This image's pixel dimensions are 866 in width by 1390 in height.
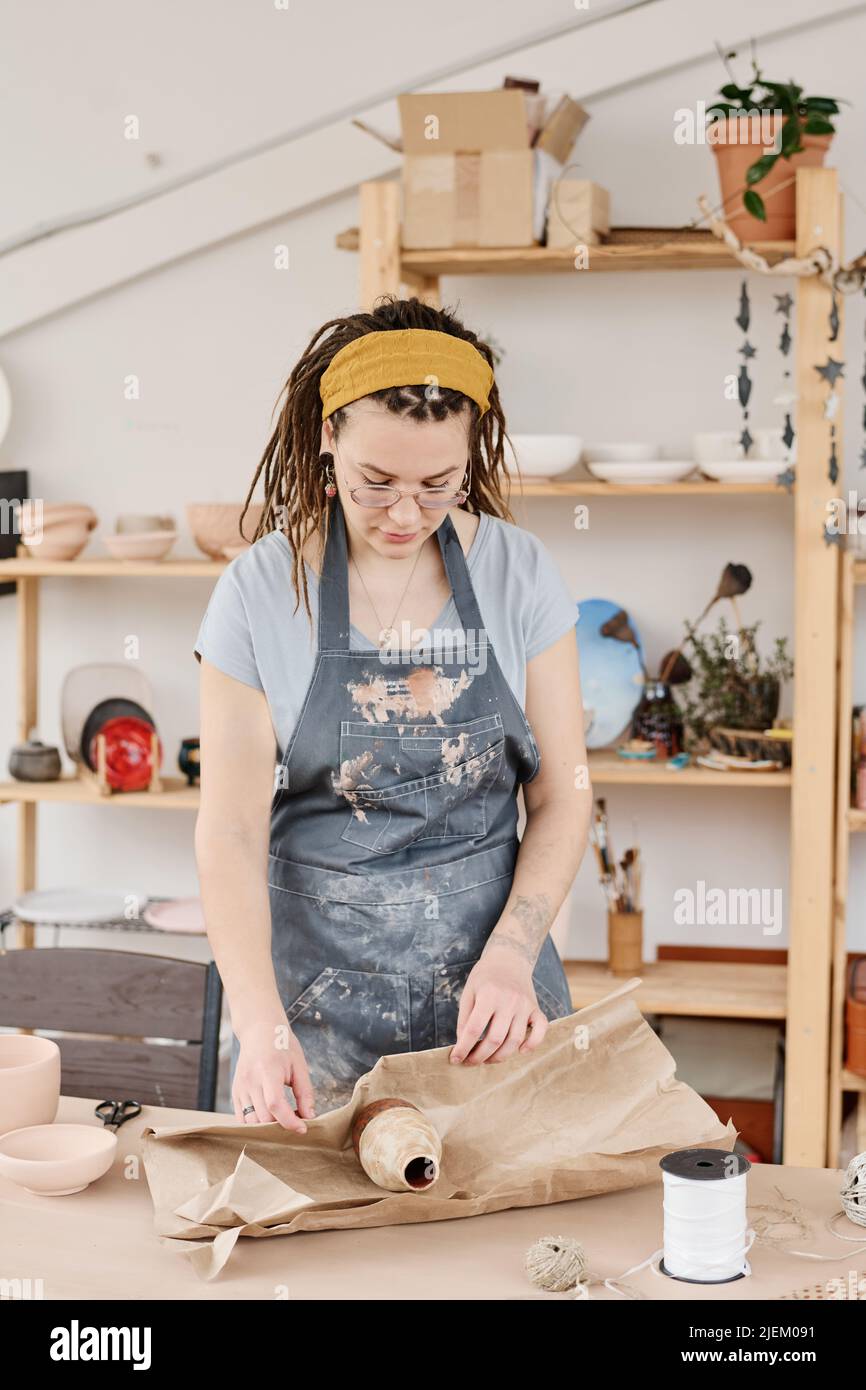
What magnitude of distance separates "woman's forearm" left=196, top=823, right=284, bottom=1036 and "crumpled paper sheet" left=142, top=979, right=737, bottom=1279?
163 millimetres

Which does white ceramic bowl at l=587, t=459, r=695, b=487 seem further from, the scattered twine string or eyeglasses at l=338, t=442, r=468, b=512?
the scattered twine string

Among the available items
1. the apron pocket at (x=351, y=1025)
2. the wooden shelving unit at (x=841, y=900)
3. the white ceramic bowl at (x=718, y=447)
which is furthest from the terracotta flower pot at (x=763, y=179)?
the apron pocket at (x=351, y=1025)

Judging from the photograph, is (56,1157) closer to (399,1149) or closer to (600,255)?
(399,1149)

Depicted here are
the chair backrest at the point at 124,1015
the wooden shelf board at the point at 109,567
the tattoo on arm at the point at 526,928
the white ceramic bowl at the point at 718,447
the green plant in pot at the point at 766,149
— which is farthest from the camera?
the wooden shelf board at the point at 109,567

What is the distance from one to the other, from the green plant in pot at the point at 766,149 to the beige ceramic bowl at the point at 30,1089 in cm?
212

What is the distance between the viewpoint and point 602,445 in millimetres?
3113

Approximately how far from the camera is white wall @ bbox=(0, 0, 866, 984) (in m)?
3.26

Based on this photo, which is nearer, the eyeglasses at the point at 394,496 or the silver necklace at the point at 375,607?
the eyeglasses at the point at 394,496

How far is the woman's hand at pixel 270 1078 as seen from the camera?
146cm

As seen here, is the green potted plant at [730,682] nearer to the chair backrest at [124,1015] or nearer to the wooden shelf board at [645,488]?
the wooden shelf board at [645,488]

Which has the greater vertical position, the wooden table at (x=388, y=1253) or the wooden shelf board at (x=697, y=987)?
the wooden table at (x=388, y=1253)
